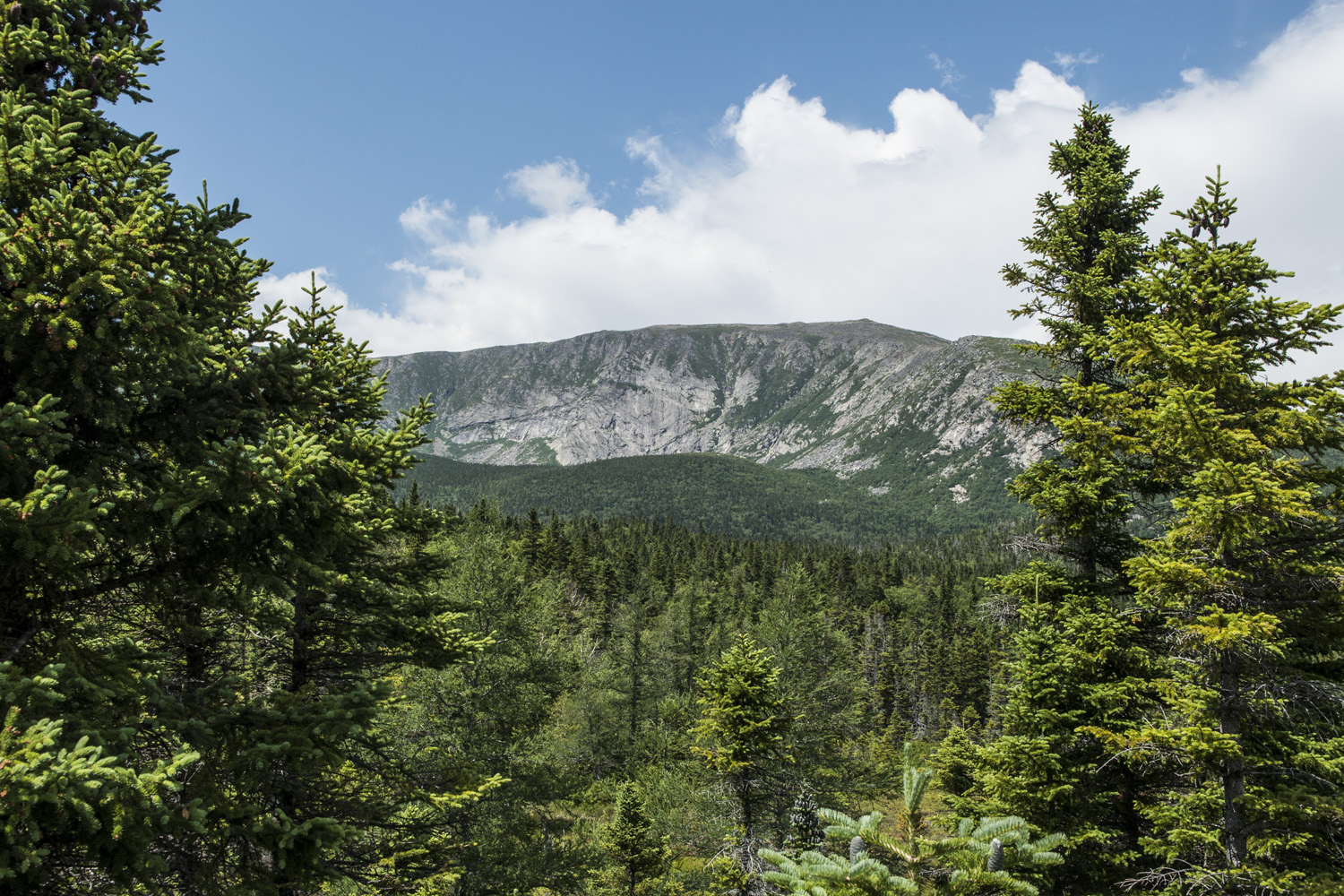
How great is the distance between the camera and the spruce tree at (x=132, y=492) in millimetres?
4273

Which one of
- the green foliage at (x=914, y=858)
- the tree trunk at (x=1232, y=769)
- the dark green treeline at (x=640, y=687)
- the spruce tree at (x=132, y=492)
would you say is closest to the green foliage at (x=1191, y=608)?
the tree trunk at (x=1232, y=769)

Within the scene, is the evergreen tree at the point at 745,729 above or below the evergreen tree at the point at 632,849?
above

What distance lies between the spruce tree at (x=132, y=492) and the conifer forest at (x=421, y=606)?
38mm

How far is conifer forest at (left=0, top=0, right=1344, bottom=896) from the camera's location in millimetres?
4578

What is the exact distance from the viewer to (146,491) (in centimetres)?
570

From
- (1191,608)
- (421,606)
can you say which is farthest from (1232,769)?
(421,606)

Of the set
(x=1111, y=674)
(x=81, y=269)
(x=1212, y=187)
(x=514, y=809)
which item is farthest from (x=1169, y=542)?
(x=514, y=809)

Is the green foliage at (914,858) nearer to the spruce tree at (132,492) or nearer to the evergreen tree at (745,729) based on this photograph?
Answer: the spruce tree at (132,492)

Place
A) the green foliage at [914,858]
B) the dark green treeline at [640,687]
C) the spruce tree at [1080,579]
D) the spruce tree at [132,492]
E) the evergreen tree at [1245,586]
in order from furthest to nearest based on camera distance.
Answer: the dark green treeline at [640,687]
the spruce tree at [1080,579]
the evergreen tree at [1245,586]
the spruce tree at [132,492]
the green foliage at [914,858]

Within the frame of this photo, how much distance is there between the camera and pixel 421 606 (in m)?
9.59

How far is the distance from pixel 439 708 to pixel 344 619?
6829 millimetres

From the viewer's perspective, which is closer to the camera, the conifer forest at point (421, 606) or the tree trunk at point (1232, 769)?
the conifer forest at point (421, 606)

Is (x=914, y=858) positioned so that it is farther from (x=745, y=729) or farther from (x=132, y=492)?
(x=745, y=729)

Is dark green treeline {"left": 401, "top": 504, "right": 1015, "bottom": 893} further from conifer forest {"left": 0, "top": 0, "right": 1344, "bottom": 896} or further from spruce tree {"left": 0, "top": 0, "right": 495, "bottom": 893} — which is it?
spruce tree {"left": 0, "top": 0, "right": 495, "bottom": 893}
